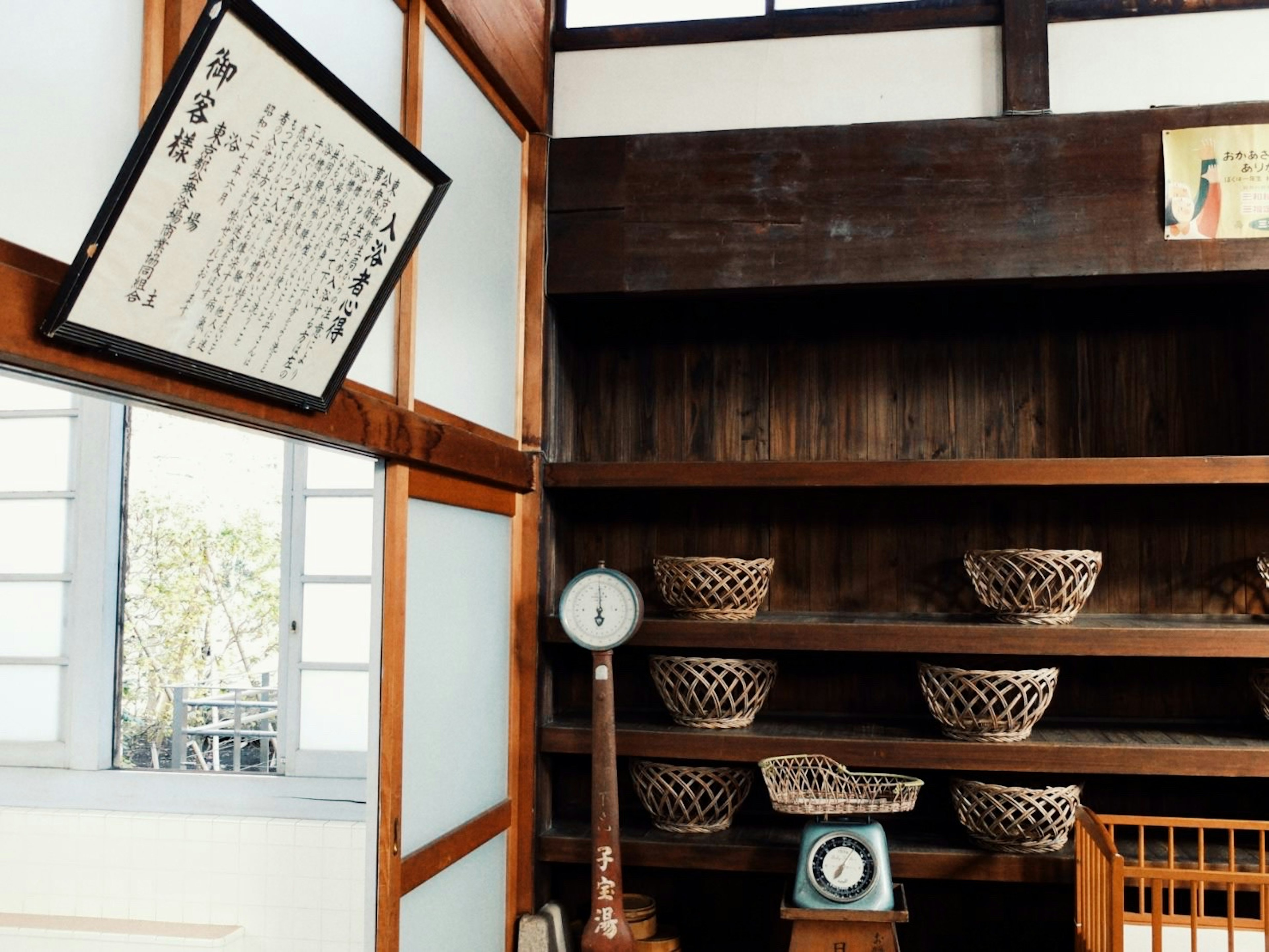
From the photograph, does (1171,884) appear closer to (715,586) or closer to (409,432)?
(715,586)

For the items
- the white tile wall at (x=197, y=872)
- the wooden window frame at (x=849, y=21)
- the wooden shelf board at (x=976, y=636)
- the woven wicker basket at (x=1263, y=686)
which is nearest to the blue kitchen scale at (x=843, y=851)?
the wooden shelf board at (x=976, y=636)

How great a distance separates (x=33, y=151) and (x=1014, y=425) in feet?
9.64

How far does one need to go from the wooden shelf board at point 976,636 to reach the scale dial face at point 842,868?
513mm

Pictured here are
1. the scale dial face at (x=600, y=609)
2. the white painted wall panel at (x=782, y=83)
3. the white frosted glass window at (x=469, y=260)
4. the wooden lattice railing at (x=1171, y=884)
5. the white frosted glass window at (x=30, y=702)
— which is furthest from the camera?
the white frosted glass window at (x=30, y=702)


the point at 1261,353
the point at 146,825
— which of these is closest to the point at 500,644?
the point at 146,825

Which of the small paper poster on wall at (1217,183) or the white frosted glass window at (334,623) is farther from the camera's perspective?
the white frosted glass window at (334,623)

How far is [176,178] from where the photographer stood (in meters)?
1.46

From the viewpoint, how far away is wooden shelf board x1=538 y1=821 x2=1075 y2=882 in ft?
9.98

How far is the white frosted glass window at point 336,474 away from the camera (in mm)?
3818

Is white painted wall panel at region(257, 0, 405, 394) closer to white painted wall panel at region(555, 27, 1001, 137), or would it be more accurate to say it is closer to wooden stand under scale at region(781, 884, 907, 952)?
white painted wall panel at region(555, 27, 1001, 137)

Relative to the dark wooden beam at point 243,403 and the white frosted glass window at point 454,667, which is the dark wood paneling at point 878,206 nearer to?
the dark wooden beam at point 243,403

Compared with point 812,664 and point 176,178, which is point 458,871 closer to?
point 812,664

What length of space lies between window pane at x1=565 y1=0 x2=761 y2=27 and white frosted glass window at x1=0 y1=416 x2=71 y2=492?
7.32 ft

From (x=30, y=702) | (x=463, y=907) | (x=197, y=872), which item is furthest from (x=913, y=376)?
(x=30, y=702)
